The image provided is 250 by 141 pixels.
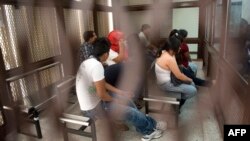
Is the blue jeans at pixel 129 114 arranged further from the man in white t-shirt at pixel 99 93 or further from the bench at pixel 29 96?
the bench at pixel 29 96

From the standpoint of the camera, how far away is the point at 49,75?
1.80 m

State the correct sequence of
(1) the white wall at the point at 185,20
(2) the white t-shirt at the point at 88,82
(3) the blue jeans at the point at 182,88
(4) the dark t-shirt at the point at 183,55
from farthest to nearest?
(4) the dark t-shirt at the point at 183,55
(3) the blue jeans at the point at 182,88
(2) the white t-shirt at the point at 88,82
(1) the white wall at the point at 185,20

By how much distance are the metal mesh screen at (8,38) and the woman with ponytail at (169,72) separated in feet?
3.69

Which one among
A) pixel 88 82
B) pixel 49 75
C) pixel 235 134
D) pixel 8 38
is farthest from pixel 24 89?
pixel 235 134

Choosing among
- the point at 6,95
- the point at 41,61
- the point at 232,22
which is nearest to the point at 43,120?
the point at 6,95

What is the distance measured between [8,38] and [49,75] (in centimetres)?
54

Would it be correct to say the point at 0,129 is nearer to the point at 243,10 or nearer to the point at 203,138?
the point at 203,138

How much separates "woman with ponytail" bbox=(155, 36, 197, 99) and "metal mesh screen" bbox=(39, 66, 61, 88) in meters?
0.93

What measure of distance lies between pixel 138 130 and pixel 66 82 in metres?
0.67

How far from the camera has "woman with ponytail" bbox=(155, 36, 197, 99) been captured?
5.18ft

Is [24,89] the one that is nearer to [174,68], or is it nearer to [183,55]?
[174,68]

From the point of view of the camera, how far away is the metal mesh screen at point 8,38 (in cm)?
135

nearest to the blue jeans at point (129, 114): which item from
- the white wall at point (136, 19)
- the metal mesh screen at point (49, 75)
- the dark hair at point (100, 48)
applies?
the dark hair at point (100, 48)

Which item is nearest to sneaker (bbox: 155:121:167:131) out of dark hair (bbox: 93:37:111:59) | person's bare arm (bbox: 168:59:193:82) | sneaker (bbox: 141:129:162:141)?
sneaker (bbox: 141:129:162:141)
